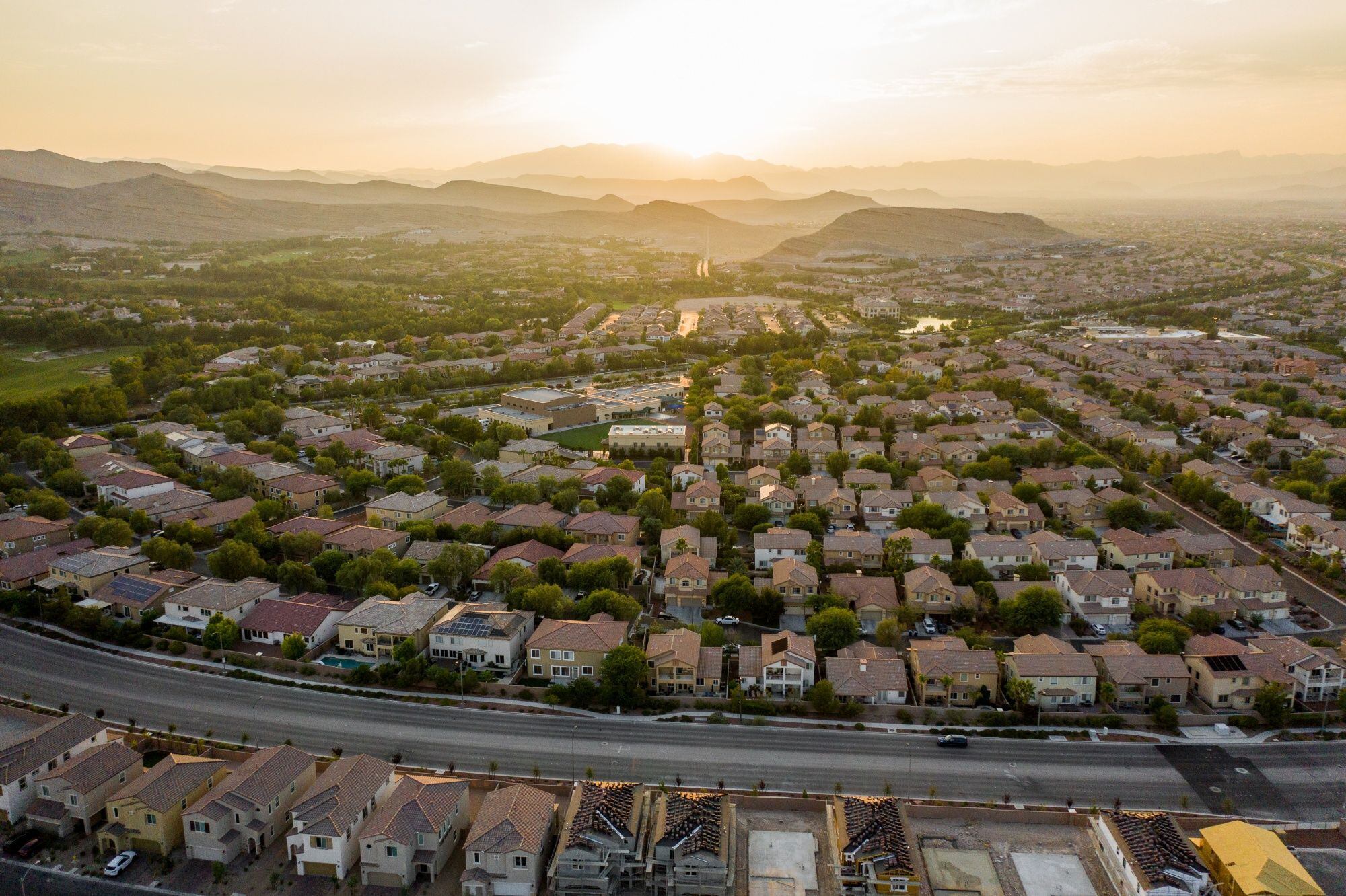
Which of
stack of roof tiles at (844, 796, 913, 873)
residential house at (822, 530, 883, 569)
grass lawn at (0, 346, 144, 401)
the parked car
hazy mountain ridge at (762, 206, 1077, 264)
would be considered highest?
hazy mountain ridge at (762, 206, 1077, 264)

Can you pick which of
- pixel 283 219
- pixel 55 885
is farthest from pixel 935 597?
pixel 283 219

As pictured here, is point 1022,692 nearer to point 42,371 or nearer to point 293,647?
point 293,647

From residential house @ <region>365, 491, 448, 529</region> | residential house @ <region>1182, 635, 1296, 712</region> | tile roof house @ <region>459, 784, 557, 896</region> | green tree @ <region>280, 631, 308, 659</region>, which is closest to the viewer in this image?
tile roof house @ <region>459, 784, 557, 896</region>

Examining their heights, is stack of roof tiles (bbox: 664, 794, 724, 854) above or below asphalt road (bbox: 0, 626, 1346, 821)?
above

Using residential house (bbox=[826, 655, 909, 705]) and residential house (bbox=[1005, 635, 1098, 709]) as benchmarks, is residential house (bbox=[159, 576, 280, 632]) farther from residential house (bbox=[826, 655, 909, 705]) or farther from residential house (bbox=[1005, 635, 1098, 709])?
residential house (bbox=[1005, 635, 1098, 709])

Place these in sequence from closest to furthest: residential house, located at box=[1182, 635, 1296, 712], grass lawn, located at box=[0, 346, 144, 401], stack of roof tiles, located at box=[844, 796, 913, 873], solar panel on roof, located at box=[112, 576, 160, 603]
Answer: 1. stack of roof tiles, located at box=[844, 796, 913, 873]
2. residential house, located at box=[1182, 635, 1296, 712]
3. solar panel on roof, located at box=[112, 576, 160, 603]
4. grass lawn, located at box=[0, 346, 144, 401]

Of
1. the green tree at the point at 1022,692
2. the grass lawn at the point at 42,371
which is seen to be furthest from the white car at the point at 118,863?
the grass lawn at the point at 42,371

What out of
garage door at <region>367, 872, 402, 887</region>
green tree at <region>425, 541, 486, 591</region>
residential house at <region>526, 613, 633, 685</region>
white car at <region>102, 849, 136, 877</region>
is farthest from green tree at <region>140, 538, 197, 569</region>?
garage door at <region>367, 872, 402, 887</region>

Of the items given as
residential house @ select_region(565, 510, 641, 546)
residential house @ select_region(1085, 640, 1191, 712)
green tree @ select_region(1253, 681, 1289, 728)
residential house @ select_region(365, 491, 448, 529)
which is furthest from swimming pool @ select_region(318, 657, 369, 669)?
green tree @ select_region(1253, 681, 1289, 728)

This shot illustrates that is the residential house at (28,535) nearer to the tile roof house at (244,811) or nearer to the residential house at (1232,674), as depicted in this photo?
the tile roof house at (244,811)

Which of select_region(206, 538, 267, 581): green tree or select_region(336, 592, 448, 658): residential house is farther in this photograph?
select_region(206, 538, 267, 581): green tree
